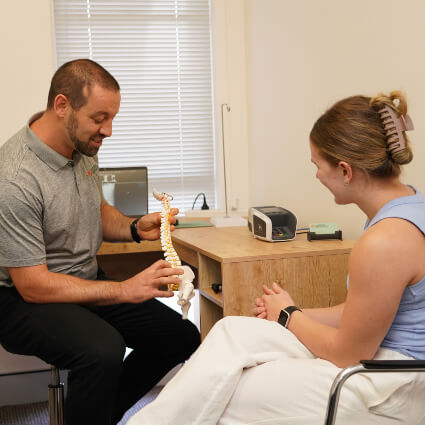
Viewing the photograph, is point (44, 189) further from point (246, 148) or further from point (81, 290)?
point (246, 148)

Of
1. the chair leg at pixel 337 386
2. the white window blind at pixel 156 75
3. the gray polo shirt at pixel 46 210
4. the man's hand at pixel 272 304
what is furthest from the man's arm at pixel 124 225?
the white window blind at pixel 156 75

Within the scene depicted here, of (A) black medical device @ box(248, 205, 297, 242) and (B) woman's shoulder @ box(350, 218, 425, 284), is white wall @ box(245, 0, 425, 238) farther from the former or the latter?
(B) woman's shoulder @ box(350, 218, 425, 284)

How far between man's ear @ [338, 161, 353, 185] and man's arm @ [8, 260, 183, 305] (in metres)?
0.64

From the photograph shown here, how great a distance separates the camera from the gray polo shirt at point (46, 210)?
1.79 metres

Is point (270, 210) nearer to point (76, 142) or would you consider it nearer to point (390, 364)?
point (76, 142)

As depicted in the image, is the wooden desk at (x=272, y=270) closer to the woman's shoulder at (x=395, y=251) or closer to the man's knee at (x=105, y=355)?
the man's knee at (x=105, y=355)

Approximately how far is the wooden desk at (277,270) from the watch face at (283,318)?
0.43 metres

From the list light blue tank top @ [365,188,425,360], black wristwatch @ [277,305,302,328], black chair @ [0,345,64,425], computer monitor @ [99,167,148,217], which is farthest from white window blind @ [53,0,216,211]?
light blue tank top @ [365,188,425,360]

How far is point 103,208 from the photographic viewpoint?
233cm

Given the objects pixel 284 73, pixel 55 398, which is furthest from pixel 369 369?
pixel 284 73

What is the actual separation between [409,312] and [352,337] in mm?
136

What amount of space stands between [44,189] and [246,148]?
208cm

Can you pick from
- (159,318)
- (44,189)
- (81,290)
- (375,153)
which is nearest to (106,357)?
(81,290)

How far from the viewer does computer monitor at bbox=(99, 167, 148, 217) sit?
3.09 metres
